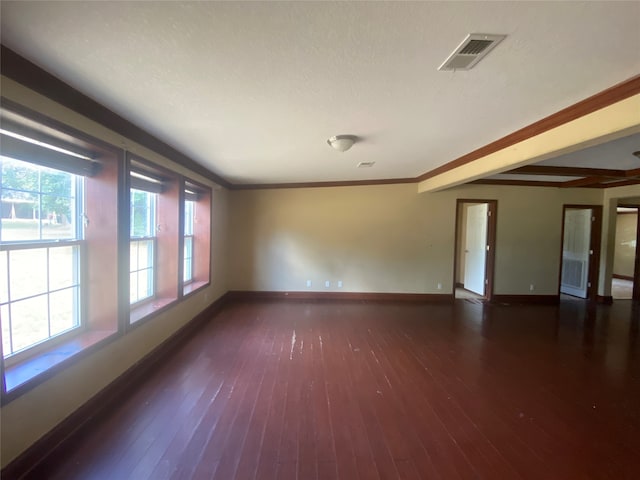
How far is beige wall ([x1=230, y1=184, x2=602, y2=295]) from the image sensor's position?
5.48 m

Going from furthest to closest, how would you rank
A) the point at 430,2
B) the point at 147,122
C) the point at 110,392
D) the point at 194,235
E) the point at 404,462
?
the point at 194,235 < the point at 147,122 < the point at 110,392 < the point at 404,462 < the point at 430,2

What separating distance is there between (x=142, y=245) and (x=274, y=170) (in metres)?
2.05

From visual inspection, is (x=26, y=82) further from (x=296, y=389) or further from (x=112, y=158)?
(x=296, y=389)

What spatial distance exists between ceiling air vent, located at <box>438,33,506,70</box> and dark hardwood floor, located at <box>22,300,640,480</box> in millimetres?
2289

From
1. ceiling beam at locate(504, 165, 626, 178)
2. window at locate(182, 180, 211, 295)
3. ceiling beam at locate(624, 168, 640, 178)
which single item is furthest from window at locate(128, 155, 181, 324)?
ceiling beam at locate(624, 168, 640, 178)

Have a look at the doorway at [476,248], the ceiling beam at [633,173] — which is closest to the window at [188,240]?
the doorway at [476,248]

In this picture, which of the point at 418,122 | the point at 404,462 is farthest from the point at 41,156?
the point at 404,462

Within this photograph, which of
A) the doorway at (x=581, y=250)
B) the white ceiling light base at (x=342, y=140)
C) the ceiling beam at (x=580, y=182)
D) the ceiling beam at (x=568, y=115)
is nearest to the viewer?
the ceiling beam at (x=568, y=115)

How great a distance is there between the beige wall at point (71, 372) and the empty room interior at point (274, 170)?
0.04 ft

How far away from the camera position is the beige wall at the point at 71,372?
4.84ft

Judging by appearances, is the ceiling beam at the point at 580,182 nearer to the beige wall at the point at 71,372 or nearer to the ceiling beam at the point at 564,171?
the ceiling beam at the point at 564,171

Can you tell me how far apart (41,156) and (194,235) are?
2.62 metres

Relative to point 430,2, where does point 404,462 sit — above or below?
below

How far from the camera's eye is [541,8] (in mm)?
1158
